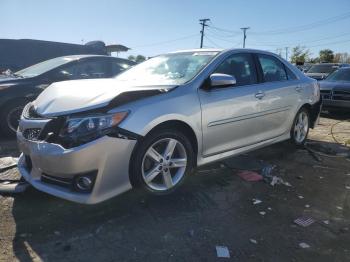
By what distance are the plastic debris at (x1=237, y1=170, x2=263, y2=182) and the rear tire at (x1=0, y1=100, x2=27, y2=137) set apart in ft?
12.8

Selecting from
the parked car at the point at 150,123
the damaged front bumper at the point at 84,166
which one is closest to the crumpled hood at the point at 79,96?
the parked car at the point at 150,123

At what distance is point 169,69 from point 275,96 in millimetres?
1572

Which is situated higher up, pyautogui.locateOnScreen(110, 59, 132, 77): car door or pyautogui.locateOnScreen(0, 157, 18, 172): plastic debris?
pyautogui.locateOnScreen(110, 59, 132, 77): car door

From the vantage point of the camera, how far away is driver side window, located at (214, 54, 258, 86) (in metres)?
4.50

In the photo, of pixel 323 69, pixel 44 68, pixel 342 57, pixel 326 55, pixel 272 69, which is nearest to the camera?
pixel 272 69

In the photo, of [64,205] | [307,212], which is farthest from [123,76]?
[307,212]

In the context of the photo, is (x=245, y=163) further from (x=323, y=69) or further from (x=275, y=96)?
(x=323, y=69)

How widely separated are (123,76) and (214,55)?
1240mm

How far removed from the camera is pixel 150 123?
3430 millimetres

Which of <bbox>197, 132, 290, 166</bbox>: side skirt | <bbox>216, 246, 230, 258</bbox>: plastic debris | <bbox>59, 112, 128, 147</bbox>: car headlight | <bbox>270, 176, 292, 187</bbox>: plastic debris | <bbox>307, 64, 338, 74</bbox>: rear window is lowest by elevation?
<bbox>216, 246, 230, 258</bbox>: plastic debris

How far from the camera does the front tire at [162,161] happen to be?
3.46 metres

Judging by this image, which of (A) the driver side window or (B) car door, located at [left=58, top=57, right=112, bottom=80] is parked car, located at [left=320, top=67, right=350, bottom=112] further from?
(B) car door, located at [left=58, top=57, right=112, bottom=80]

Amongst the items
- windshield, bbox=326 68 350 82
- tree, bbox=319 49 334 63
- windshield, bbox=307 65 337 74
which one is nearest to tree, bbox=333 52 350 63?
tree, bbox=319 49 334 63

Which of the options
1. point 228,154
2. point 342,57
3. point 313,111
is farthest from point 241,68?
point 342,57
